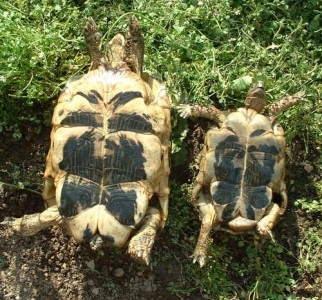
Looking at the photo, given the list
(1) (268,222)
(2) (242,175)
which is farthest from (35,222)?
(1) (268,222)

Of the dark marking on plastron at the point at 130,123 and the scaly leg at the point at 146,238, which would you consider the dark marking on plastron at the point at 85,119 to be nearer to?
the dark marking on plastron at the point at 130,123

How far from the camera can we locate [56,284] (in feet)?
13.9

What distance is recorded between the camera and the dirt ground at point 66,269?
166 inches

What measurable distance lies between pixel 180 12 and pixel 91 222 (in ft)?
5.17

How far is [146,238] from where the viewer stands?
12.1 feet

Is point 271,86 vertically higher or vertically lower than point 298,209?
higher

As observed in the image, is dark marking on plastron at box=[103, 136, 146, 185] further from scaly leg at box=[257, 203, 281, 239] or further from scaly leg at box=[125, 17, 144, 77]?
scaly leg at box=[257, 203, 281, 239]

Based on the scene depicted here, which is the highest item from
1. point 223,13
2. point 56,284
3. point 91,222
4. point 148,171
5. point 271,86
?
point 223,13

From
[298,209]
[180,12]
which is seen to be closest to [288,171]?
[298,209]

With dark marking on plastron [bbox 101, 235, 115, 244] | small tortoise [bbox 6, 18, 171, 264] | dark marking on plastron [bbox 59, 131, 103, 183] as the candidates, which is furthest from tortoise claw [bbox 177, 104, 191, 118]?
dark marking on plastron [bbox 101, 235, 115, 244]

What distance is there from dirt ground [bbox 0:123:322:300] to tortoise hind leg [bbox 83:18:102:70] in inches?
34.8

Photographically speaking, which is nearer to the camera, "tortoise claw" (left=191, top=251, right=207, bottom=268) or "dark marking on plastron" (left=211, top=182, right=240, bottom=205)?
"dark marking on plastron" (left=211, top=182, right=240, bottom=205)

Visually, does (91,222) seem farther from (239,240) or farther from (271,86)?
(271,86)

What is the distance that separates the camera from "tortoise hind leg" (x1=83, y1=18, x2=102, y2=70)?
3.98m
